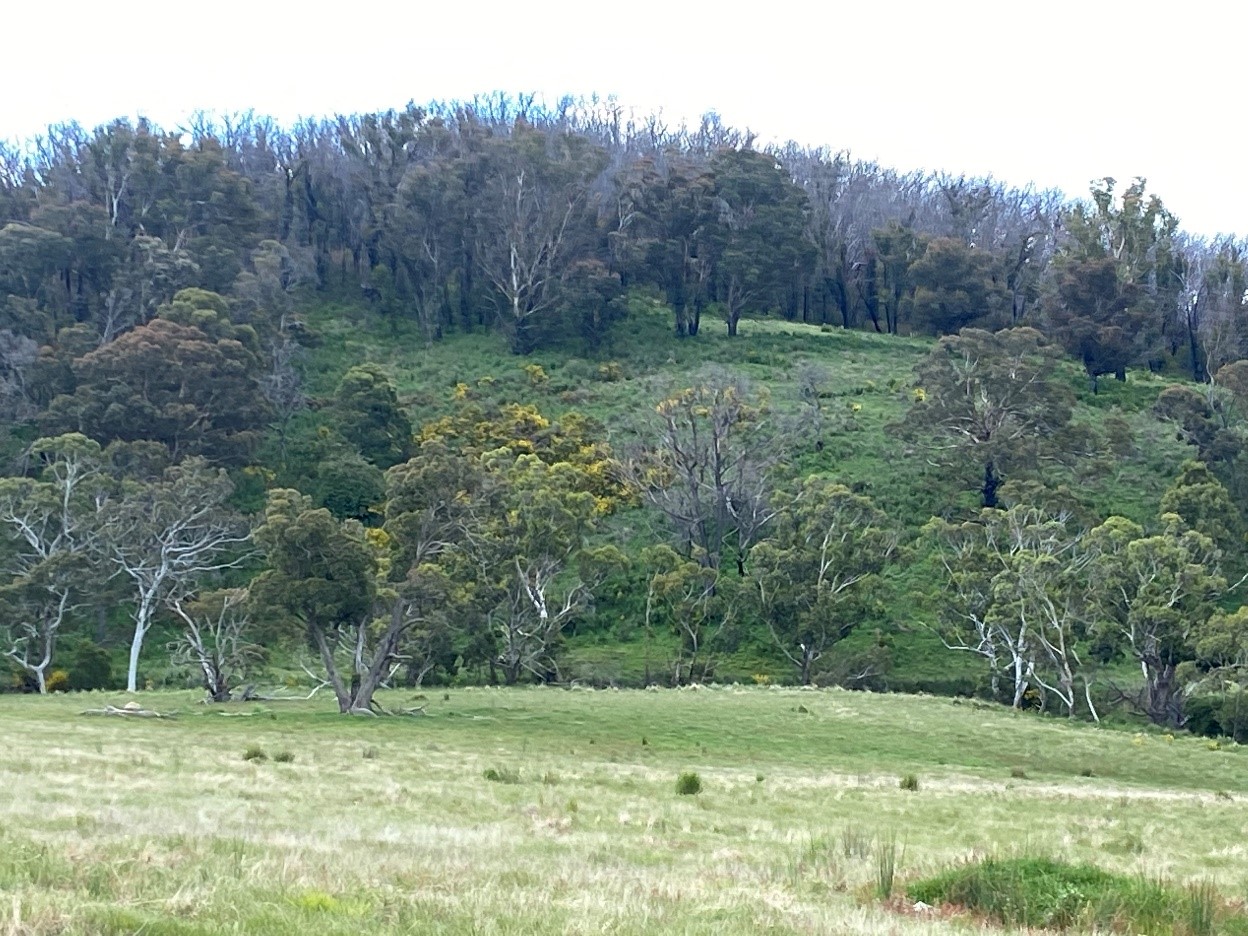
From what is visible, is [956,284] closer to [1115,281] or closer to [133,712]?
[1115,281]

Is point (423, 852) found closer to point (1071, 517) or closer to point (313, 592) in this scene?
point (313, 592)

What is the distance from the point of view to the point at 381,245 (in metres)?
98.8

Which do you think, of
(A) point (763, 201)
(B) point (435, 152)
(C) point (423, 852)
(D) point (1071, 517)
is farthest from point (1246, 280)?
(C) point (423, 852)

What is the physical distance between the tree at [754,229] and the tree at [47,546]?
164 feet

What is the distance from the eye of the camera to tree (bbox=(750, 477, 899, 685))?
174ft

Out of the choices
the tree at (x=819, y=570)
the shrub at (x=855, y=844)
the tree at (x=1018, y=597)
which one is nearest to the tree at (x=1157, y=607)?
the tree at (x=1018, y=597)

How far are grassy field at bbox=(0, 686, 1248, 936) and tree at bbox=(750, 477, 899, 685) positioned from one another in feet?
38.5

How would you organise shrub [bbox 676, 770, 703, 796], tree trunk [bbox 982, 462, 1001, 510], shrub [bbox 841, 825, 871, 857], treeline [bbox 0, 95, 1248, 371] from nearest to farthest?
shrub [bbox 841, 825, 871, 857], shrub [bbox 676, 770, 703, 796], tree trunk [bbox 982, 462, 1001, 510], treeline [bbox 0, 95, 1248, 371]

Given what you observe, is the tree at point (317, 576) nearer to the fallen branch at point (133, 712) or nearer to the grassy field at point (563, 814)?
the grassy field at point (563, 814)

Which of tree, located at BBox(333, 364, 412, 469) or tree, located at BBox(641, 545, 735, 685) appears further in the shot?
tree, located at BBox(333, 364, 412, 469)

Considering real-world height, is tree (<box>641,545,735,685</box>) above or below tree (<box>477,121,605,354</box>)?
below

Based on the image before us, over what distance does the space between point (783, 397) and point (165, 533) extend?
4095cm

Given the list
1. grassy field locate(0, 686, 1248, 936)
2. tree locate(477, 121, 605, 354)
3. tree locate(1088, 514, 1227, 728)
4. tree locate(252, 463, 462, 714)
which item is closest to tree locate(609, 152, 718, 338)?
tree locate(477, 121, 605, 354)

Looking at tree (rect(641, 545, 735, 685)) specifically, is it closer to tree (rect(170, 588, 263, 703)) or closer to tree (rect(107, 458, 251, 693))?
tree (rect(170, 588, 263, 703))
